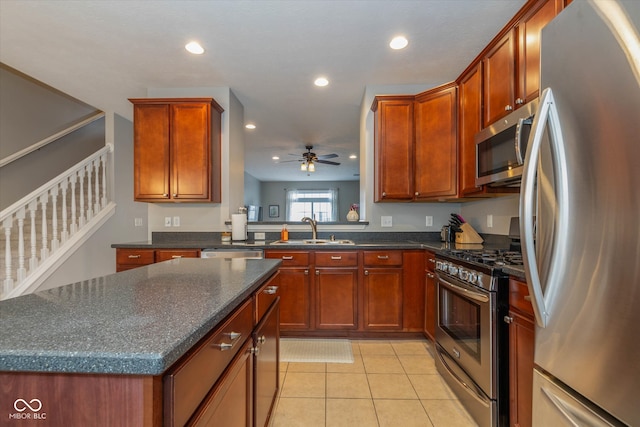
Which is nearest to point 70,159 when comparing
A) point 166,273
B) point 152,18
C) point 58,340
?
point 152,18

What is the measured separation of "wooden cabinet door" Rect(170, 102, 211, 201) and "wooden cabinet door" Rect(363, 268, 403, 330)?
185 cm

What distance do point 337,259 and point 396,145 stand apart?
129cm

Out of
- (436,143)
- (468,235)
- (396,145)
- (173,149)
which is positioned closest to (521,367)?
(468,235)

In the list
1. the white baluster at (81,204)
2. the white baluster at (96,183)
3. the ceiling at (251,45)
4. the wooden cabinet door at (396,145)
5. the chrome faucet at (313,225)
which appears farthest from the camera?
the white baluster at (96,183)

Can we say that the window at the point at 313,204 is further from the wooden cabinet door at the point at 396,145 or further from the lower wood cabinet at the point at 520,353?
the lower wood cabinet at the point at 520,353

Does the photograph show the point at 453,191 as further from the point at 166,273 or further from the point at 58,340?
the point at 58,340

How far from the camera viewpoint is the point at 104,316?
750 mm

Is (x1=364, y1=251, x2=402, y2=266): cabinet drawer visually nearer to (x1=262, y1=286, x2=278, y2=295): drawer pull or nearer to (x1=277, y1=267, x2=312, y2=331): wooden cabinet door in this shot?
(x1=277, y1=267, x2=312, y2=331): wooden cabinet door

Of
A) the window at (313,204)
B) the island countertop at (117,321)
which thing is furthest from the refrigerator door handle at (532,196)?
the window at (313,204)

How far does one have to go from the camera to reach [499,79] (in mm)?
2014

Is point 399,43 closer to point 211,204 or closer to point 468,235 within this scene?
point 468,235

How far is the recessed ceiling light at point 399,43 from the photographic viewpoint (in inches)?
95.3

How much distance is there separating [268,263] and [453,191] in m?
1.87

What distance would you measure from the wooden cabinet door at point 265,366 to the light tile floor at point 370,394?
→ 321mm
